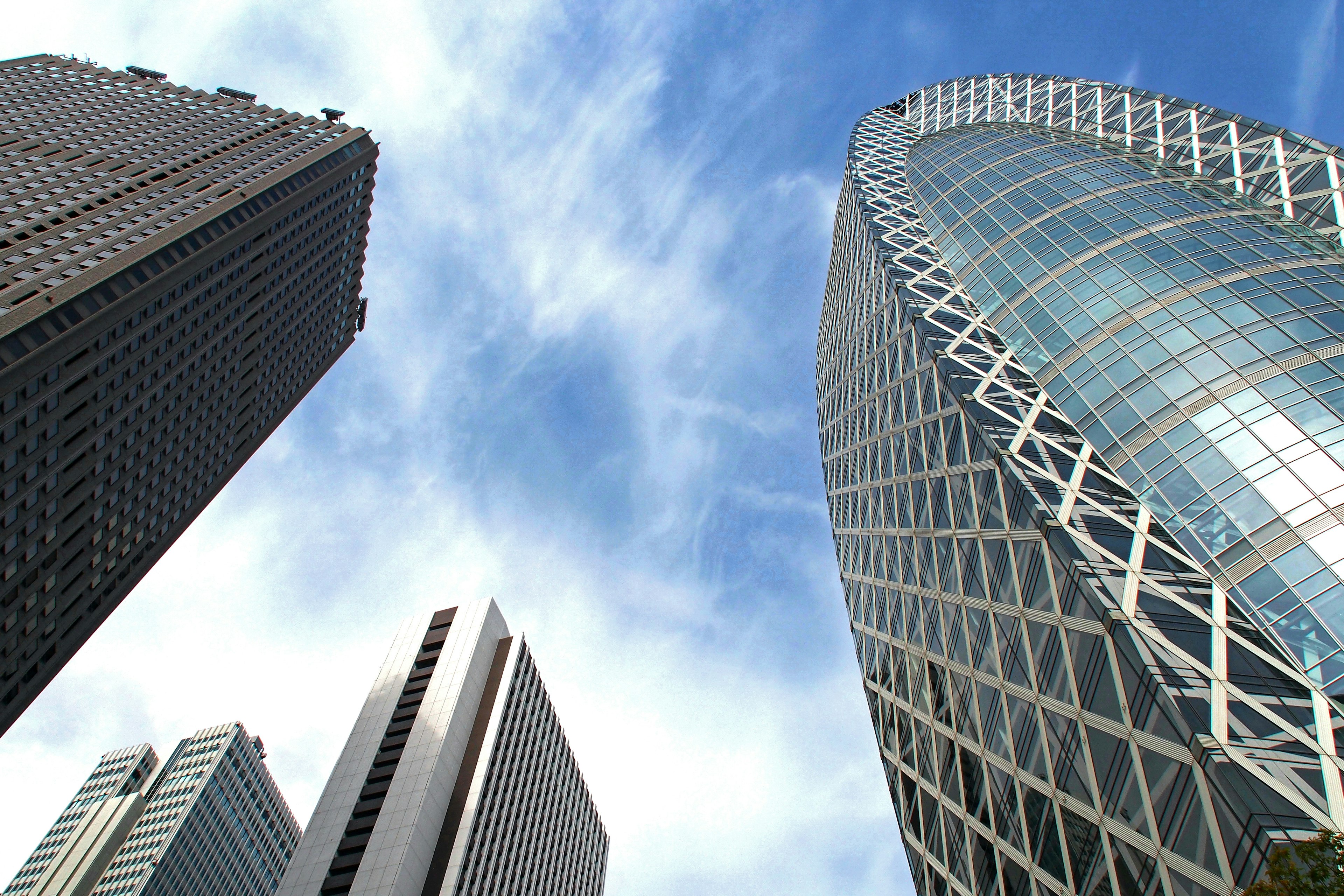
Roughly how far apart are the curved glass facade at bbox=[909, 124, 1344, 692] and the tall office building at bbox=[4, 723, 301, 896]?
174 metres

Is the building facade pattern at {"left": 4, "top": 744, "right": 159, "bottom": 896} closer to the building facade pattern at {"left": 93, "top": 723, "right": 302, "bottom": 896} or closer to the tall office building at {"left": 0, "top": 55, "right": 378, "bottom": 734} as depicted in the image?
the building facade pattern at {"left": 93, "top": 723, "right": 302, "bottom": 896}

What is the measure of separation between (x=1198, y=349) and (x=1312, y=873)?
27.4 m

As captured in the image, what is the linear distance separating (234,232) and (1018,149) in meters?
74.4

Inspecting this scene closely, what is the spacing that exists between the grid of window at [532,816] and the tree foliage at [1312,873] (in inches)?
2569

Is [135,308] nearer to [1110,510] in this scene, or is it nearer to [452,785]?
[452,785]

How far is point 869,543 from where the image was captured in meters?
61.0

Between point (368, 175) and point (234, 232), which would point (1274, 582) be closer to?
point (234, 232)

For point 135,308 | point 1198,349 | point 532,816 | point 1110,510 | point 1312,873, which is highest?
point 135,308

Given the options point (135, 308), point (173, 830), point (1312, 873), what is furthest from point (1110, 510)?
point (173, 830)

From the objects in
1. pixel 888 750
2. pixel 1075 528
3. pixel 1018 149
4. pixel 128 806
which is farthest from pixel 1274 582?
pixel 128 806

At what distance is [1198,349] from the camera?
37.9 metres

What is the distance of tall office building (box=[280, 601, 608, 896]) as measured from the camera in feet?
224

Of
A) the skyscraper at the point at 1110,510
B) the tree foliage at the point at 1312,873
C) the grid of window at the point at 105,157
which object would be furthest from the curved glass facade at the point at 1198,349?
the grid of window at the point at 105,157

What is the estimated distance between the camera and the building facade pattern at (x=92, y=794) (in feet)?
529
